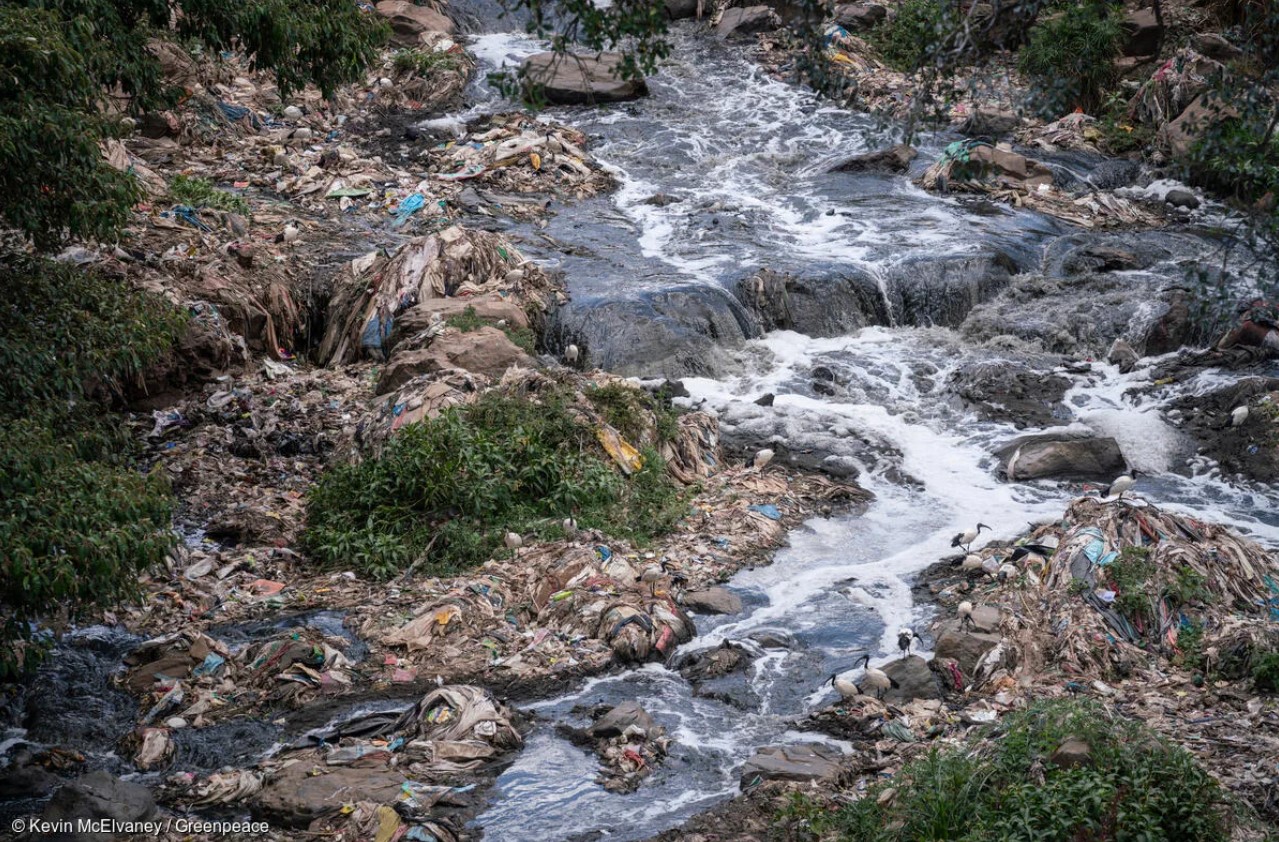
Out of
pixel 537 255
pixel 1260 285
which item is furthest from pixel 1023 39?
pixel 537 255

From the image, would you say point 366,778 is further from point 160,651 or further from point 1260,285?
point 1260,285

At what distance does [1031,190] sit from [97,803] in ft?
45.9

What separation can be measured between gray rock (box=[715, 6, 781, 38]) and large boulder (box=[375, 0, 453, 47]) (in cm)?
532

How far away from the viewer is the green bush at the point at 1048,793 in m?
4.05

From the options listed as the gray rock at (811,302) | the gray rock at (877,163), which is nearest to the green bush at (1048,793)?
the gray rock at (811,302)

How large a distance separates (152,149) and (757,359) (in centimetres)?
746

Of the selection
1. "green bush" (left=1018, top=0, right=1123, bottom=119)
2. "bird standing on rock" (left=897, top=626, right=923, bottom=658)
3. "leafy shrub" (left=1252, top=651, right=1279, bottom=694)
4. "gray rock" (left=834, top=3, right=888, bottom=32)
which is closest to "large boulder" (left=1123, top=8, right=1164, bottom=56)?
"green bush" (left=1018, top=0, right=1123, bottom=119)

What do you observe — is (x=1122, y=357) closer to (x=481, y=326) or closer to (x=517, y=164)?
(x=481, y=326)

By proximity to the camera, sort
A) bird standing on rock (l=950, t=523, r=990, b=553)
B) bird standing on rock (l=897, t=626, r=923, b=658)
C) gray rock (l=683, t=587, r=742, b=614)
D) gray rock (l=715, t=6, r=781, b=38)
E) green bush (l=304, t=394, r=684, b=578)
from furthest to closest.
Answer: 1. gray rock (l=715, t=6, r=781, b=38)
2. bird standing on rock (l=950, t=523, r=990, b=553)
3. green bush (l=304, t=394, r=684, b=578)
4. gray rock (l=683, t=587, r=742, b=614)
5. bird standing on rock (l=897, t=626, r=923, b=658)

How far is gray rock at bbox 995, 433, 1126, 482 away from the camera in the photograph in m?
9.45

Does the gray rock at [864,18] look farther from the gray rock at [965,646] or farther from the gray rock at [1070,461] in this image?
the gray rock at [965,646]

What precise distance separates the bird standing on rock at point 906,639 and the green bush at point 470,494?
1.99 m

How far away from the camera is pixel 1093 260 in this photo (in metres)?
13.3

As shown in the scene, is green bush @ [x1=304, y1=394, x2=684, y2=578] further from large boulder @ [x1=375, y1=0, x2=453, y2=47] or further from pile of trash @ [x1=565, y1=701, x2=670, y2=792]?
large boulder @ [x1=375, y1=0, x2=453, y2=47]
